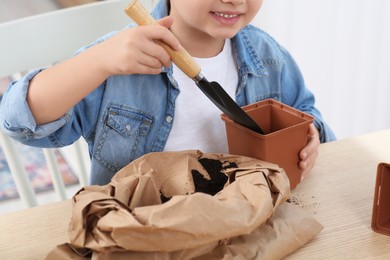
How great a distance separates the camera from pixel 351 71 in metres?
1.67

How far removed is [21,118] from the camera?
0.72m

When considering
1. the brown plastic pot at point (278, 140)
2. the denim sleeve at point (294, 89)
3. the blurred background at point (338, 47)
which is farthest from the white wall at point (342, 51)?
the brown plastic pot at point (278, 140)

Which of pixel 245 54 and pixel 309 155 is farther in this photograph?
pixel 245 54

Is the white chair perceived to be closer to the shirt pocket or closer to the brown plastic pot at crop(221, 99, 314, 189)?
the shirt pocket

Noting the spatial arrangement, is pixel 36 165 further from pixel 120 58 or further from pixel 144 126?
pixel 120 58

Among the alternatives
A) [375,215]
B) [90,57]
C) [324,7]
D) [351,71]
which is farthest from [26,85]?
[351,71]

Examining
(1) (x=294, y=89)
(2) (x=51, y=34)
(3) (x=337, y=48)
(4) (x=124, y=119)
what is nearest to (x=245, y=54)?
(1) (x=294, y=89)

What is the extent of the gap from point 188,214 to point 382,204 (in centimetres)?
29

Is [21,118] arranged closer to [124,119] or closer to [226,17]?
[124,119]

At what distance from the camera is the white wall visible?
1502mm

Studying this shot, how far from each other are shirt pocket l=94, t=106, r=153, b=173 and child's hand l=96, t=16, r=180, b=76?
0.55ft

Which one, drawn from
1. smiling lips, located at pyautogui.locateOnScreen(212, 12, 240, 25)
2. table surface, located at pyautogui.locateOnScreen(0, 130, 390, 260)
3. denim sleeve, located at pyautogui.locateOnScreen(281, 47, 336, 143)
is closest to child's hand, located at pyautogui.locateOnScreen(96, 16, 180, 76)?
smiling lips, located at pyautogui.locateOnScreen(212, 12, 240, 25)

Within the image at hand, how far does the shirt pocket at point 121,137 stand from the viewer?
858 mm

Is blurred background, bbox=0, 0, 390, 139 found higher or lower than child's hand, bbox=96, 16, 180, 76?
lower
